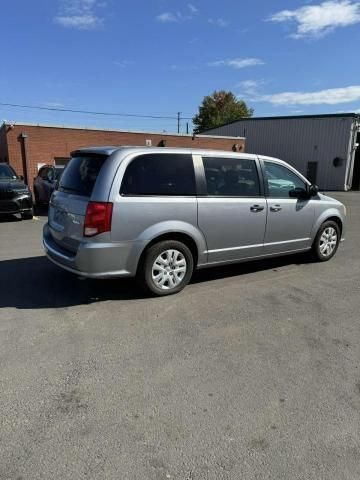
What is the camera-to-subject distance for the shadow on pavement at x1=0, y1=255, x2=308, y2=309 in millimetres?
5164

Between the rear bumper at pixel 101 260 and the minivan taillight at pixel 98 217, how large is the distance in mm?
164

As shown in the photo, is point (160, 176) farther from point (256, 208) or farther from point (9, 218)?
point (9, 218)

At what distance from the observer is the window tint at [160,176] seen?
16.1 ft

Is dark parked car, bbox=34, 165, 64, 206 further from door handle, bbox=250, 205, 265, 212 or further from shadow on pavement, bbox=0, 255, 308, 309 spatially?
door handle, bbox=250, 205, 265, 212

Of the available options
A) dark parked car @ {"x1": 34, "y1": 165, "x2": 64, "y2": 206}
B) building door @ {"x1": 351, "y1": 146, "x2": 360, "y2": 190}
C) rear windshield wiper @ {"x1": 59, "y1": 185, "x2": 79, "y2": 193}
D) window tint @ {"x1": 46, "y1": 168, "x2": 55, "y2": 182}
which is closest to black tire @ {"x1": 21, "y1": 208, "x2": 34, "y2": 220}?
dark parked car @ {"x1": 34, "y1": 165, "x2": 64, "y2": 206}

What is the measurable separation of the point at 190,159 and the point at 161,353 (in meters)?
2.57

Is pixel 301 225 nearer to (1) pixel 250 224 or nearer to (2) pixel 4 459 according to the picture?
(1) pixel 250 224

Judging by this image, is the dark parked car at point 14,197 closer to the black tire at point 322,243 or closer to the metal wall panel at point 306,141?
the black tire at point 322,243

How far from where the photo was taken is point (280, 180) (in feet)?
21.1

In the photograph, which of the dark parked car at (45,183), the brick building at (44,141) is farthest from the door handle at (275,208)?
the brick building at (44,141)

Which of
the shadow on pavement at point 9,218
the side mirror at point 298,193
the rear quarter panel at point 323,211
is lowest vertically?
the shadow on pavement at point 9,218

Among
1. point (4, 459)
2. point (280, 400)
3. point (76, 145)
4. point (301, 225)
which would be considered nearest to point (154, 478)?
point (4, 459)

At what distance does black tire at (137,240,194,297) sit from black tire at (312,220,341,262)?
2.69 meters

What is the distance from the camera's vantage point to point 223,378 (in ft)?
11.4
